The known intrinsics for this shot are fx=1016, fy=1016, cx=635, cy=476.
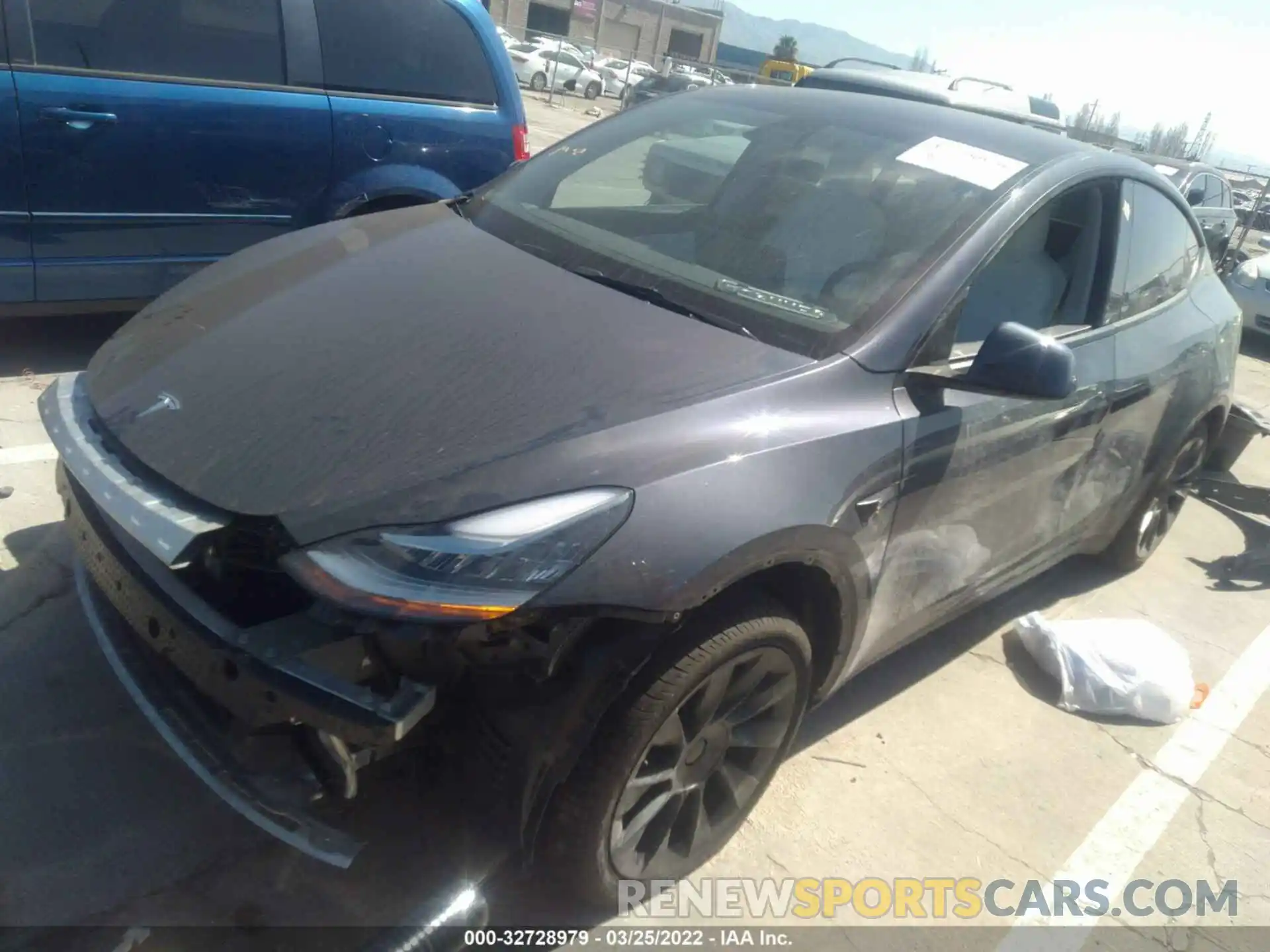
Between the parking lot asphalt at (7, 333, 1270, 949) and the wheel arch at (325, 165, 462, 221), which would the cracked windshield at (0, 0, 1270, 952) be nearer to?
the parking lot asphalt at (7, 333, 1270, 949)

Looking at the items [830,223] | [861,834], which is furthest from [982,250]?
[861,834]

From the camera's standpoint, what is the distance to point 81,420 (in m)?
2.29

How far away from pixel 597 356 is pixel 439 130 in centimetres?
325

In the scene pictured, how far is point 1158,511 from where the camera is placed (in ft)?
14.7

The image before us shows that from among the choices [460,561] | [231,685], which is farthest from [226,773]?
[460,561]

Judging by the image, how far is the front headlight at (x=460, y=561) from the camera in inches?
69.1

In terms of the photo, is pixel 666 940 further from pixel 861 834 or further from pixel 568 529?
pixel 568 529

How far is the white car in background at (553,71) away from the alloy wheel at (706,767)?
1029 inches

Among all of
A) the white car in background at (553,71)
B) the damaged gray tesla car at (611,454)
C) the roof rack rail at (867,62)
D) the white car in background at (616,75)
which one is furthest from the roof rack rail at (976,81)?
the white car in background at (616,75)

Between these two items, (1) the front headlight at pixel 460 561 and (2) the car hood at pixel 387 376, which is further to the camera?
(2) the car hood at pixel 387 376

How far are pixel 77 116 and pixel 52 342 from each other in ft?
4.09

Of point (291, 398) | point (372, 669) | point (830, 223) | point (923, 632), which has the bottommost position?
point (923, 632)

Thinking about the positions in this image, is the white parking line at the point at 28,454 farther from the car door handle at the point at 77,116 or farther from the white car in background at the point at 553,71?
the white car in background at the point at 553,71

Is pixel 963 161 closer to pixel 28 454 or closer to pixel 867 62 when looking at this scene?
pixel 28 454
